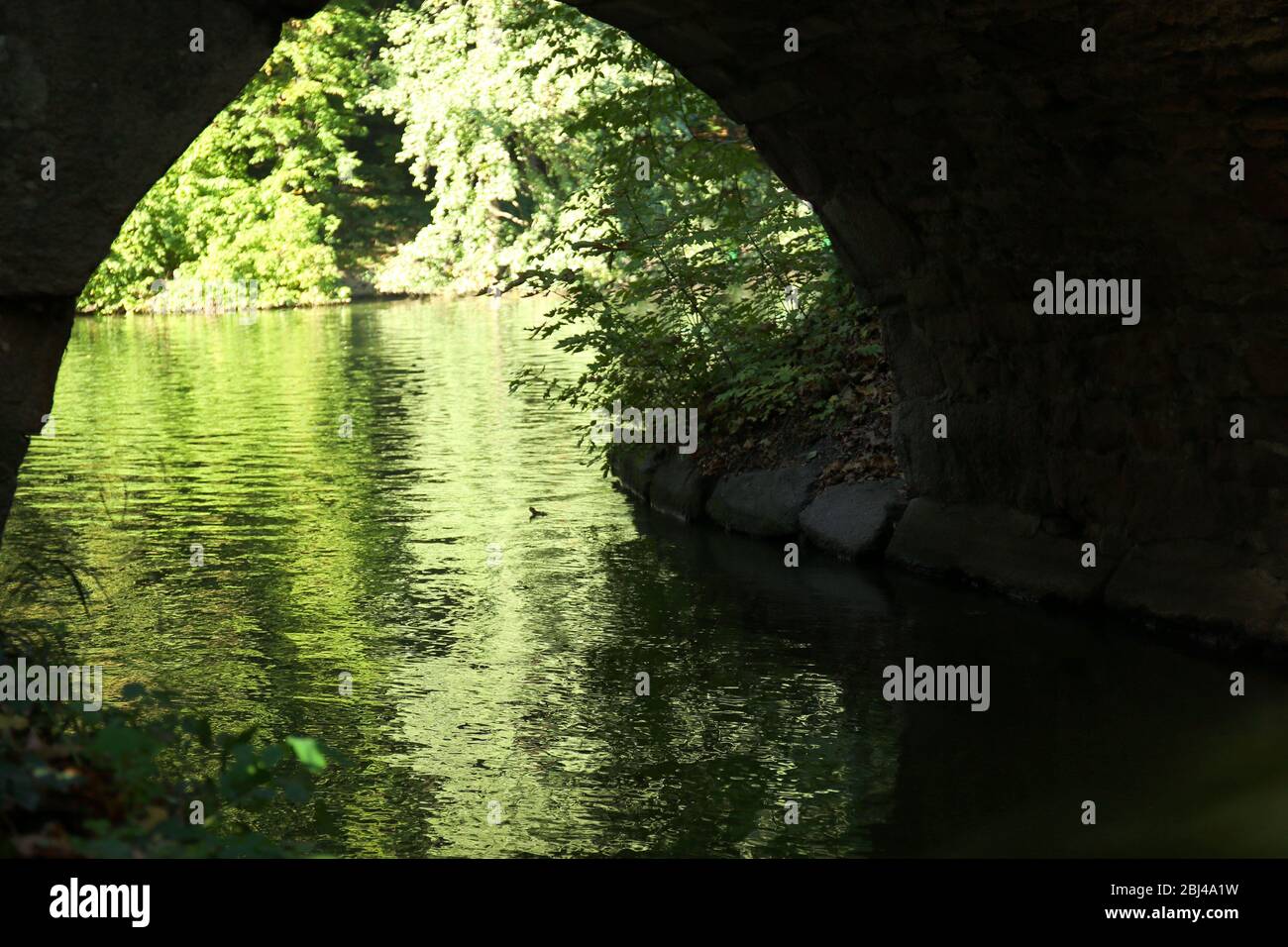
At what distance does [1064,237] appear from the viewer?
8086 millimetres

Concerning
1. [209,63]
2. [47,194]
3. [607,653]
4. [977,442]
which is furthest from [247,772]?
[977,442]

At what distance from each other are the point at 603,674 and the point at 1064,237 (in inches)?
128

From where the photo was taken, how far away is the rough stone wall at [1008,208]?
17.5ft

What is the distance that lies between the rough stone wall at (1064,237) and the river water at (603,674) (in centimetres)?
63

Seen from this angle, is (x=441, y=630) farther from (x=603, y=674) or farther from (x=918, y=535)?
(x=918, y=535)
